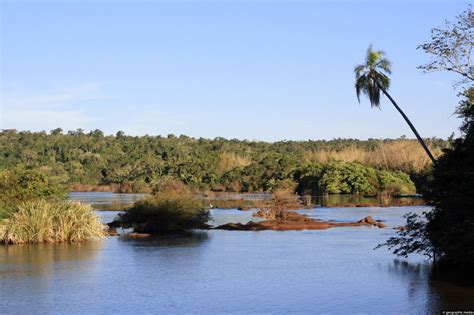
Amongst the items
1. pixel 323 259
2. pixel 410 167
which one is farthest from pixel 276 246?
pixel 410 167

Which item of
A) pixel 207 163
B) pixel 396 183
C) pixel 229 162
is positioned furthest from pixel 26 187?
pixel 207 163

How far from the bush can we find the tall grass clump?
15.8ft

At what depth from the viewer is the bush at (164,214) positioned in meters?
32.8

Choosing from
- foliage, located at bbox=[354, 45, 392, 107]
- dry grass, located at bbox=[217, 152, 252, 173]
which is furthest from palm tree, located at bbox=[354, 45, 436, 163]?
dry grass, located at bbox=[217, 152, 252, 173]

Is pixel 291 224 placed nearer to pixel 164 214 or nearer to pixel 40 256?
pixel 164 214

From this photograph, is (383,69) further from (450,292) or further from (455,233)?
(450,292)

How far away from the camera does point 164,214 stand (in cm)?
3272

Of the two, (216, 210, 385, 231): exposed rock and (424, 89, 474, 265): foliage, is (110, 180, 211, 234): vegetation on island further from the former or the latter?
(424, 89, 474, 265): foliage

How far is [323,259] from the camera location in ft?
73.9

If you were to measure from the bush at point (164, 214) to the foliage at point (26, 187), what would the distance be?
143 inches

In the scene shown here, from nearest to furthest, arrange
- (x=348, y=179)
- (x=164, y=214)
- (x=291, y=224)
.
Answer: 1. (x=164, y=214)
2. (x=291, y=224)
3. (x=348, y=179)

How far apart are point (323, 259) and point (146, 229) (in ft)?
40.0

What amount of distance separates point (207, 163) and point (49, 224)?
212 feet

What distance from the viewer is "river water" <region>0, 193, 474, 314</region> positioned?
1545 centimetres
